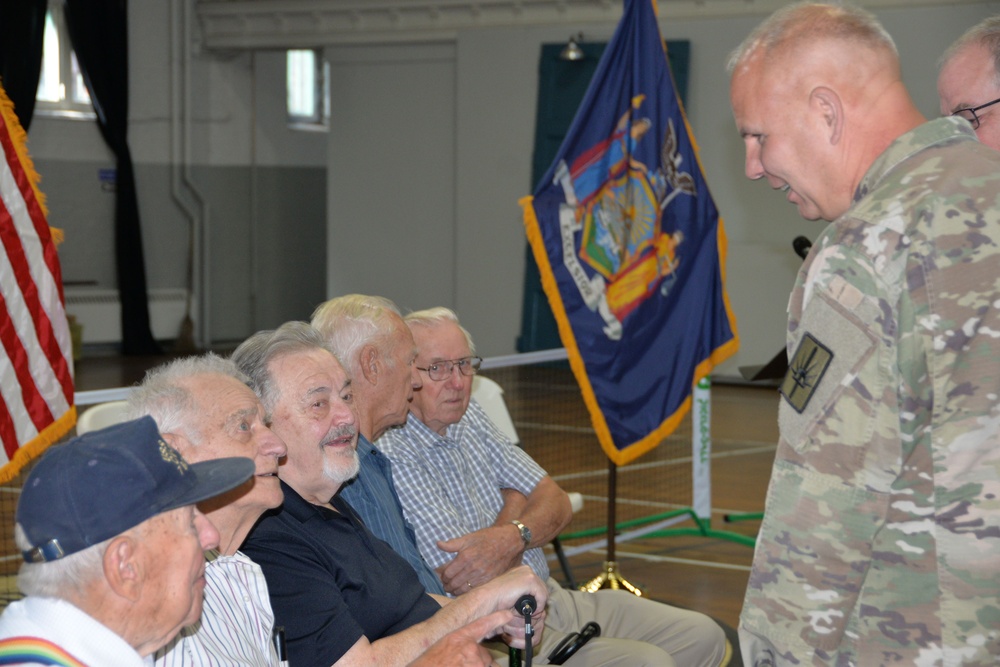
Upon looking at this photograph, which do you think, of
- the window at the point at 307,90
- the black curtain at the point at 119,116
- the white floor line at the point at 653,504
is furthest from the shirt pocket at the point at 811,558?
the window at the point at 307,90

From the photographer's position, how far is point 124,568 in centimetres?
140

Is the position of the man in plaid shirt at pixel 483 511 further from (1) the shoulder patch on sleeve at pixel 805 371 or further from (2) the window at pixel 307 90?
(2) the window at pixel 307 90

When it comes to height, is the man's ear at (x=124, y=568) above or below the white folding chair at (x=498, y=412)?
above

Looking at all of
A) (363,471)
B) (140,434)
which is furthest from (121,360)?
(140,434)

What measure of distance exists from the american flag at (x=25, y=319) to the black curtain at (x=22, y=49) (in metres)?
8.46

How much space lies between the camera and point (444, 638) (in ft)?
7.09

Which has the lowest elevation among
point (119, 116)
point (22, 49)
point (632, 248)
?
point (632, 248)

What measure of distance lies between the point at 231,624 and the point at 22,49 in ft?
35.0

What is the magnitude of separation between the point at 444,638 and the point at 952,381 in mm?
1195

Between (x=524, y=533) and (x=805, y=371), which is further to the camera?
(x=524, y=533)

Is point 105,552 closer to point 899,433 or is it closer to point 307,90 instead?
point 899,433

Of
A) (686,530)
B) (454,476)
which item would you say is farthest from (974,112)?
(686,530)

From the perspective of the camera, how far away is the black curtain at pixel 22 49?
35.8ft

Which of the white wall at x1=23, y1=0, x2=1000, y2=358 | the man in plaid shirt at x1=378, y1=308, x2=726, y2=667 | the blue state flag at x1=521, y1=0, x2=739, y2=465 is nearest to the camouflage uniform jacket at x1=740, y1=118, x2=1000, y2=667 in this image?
the man in plaid shirt at x1=378, y1=308, x2=726, y2=667
